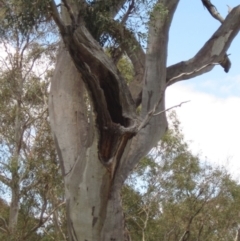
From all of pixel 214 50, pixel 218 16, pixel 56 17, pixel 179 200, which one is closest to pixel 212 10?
pixel 218 16

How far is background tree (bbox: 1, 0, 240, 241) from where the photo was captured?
4516 mm

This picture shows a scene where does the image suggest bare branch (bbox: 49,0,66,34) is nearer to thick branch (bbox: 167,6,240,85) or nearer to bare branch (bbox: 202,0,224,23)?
thick branch (bbox: 167,6,240,85)

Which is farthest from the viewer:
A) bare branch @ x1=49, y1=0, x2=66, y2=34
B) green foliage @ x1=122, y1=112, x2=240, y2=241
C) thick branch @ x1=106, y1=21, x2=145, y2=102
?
green foliage @ x1=122, y1=112, x2=240, y2=241

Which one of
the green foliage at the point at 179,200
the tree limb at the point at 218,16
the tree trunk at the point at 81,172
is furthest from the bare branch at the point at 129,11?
the green foliage at the point at 179,200

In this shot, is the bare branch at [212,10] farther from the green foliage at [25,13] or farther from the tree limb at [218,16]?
the green foliage at [25,13]

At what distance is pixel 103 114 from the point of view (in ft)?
14.8

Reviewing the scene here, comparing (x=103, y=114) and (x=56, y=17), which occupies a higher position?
(x=56, y=17)

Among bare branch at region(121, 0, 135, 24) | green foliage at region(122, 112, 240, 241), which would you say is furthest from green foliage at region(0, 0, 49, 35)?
green foliage at region(122, 112, 240, 241)

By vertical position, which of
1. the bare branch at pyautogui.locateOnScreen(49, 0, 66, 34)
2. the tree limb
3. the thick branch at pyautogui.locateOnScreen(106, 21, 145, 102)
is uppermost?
the tree limb

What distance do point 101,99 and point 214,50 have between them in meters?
1.99

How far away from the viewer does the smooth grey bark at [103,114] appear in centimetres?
450

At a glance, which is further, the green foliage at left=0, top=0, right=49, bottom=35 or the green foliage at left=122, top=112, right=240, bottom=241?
the green foliage at left=122, top=112, right=240, bottom=241

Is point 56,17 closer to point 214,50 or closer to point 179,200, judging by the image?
point 214,50

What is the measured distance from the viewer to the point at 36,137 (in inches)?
425
